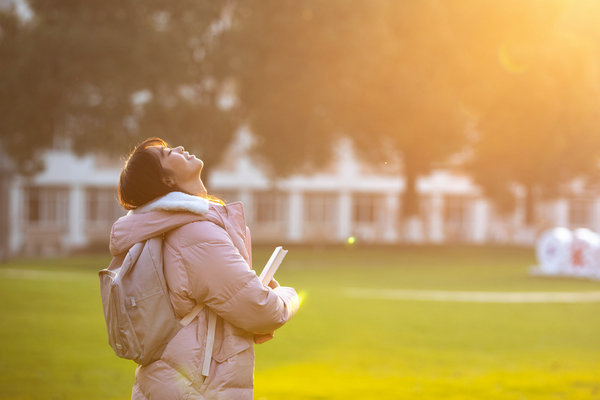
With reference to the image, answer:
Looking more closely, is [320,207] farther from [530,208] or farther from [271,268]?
[271,268]

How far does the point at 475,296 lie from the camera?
20.8 meters

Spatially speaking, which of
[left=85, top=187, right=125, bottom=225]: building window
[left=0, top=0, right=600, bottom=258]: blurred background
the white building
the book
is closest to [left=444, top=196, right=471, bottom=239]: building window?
the white building

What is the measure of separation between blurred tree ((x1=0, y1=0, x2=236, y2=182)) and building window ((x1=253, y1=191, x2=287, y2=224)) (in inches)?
1209

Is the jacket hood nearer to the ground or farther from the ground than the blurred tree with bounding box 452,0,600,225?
nearer to the ground

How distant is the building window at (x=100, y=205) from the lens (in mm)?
55688

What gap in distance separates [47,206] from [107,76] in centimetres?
2813

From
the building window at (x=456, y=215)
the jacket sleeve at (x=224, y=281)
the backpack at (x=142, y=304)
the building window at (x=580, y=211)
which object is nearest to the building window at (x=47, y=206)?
the building window at (x=456, y=215)

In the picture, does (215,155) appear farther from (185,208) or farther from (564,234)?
(185,208)

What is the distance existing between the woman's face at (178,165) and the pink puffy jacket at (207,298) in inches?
6.7

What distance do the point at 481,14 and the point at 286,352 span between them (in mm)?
26844

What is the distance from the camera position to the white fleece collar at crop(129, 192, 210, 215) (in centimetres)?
312

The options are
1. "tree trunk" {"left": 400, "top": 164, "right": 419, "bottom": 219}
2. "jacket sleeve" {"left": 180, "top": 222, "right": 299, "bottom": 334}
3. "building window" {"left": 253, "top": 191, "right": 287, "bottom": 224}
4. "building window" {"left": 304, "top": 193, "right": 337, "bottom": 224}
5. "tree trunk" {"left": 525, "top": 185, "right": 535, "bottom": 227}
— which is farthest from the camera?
"building window" {"left": 304, "top": 193, "right": 337, "bottom": 224}

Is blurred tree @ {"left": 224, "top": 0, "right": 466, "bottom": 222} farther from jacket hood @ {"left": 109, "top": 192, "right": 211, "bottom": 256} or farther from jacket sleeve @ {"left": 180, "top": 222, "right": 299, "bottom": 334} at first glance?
jacket sleeve @ {"left": 180, "top": 222, "right": 299, "bottom": 334}

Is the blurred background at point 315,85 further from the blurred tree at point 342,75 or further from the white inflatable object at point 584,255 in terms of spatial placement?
the white inflatable object at point 584,255
